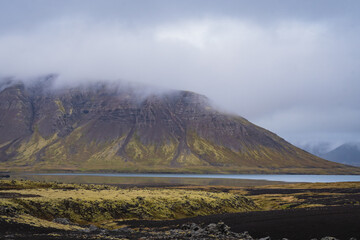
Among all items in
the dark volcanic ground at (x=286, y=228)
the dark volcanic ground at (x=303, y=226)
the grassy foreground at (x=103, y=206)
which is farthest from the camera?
the grassy foreground at (x=103, y=206)

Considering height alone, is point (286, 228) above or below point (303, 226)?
below

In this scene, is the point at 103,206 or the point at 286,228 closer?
the point at 286,228

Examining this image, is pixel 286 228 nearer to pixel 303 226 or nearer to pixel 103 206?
pixel 303 226

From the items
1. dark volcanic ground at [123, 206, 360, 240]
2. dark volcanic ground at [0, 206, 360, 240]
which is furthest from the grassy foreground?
dark volcanic ground at [123, 206, 360, 240]

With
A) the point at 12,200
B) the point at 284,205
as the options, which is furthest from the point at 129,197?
the point at 284,205

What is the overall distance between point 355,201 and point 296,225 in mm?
53307

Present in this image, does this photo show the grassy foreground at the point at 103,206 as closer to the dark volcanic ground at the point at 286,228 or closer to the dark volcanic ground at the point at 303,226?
the dark volcanic ground at the point at 286,228

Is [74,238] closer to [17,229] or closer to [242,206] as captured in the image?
[17,229]

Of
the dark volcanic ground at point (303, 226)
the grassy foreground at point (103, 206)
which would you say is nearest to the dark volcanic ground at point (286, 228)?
the dark volcanic ground at point (303, 226)

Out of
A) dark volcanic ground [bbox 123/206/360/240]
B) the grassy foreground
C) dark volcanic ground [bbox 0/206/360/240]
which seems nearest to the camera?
dark volcanic ground [bbox 0/206/360/240]

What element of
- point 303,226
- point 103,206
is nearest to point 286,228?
point 303,226

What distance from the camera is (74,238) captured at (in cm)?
4303

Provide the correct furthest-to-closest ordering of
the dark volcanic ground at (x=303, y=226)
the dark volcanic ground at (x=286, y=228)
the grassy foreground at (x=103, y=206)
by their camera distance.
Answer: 1. the grassy foreground at (x=103, y=206)
2. the dark volcanic ground at (x=303, y=226)
3. the dark volcanic ground at (x=286, y=228)

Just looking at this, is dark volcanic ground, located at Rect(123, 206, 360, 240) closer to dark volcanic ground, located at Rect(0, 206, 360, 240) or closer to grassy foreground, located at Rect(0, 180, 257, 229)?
dark volcanic ground, located at Rect(0, 206, 360, 240)
